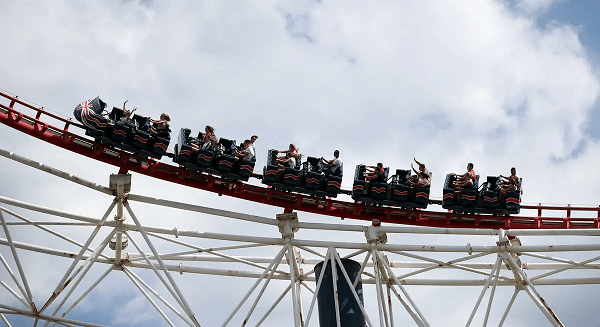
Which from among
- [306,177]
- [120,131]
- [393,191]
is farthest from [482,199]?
[120,131]

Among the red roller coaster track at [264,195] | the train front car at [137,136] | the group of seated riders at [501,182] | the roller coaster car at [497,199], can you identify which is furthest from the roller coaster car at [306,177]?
the roller coaster car at [497,199]

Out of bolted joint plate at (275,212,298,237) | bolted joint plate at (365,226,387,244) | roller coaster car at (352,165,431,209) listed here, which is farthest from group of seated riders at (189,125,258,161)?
bolted joint plate at (365,226,387,244)

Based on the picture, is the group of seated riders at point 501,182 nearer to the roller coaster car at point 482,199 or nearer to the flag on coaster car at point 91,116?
the roller coaster car at point 482,199

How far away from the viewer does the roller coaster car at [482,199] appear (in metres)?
16.8

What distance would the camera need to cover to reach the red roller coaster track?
16219mm

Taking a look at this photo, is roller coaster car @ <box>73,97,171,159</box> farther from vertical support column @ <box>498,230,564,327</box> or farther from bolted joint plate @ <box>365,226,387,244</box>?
vertical support column @ <box>498,230,564,327</box>

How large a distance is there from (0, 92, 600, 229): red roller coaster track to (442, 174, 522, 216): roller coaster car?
1.02ft

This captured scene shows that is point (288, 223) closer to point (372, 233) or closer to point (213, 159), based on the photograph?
point (372, 233)

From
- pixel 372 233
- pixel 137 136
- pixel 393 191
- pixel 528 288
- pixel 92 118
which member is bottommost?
pixel 528 288

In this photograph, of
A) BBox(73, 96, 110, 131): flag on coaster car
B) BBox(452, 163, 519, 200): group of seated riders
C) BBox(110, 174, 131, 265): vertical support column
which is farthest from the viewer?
BBox(452, 163, 519, 200): group of seated riders

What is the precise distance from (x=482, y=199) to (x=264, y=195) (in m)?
4.47

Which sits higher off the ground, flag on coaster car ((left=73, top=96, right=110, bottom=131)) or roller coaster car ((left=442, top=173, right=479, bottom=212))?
flag on coaster car ((left=73, top=96, right=110, bottom=131))

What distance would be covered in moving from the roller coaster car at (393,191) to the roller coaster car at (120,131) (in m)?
3.97

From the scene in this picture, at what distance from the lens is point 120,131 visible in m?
15.8
